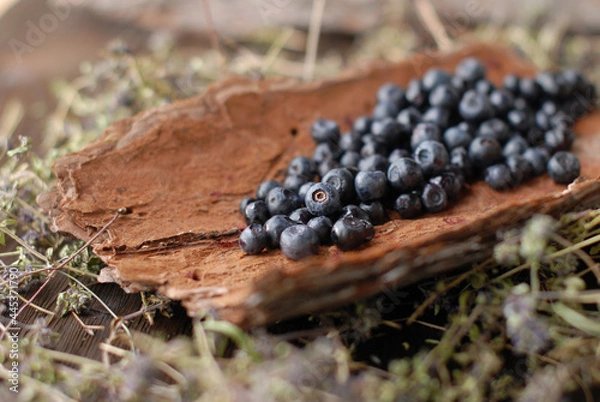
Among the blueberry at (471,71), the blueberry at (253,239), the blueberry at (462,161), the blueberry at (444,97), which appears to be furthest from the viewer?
the blueberry at (471,71)

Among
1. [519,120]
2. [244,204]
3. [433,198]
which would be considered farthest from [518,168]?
[244,204]

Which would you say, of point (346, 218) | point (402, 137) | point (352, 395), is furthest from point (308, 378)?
point (402, 137)

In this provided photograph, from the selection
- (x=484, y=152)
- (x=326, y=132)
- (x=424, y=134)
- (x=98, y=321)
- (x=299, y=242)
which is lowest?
(x=98, y=321)

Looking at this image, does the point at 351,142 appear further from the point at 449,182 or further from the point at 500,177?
the point at 500,177

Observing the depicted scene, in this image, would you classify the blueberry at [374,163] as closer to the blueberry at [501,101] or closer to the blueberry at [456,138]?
the blueberry at [456,138]

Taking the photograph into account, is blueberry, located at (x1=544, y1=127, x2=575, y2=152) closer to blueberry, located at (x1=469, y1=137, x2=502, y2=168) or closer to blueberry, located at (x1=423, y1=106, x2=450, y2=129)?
blueberry, located at (x1=469, y1=137, x2=502, y2=168)

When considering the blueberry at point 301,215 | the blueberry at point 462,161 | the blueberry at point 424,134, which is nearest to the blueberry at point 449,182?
the blueberry at point 462,161

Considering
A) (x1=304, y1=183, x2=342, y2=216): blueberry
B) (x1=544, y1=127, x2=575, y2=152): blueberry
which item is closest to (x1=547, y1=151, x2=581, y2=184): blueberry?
(x1=544, y1=127, x2=575, y2=152): blueberry
